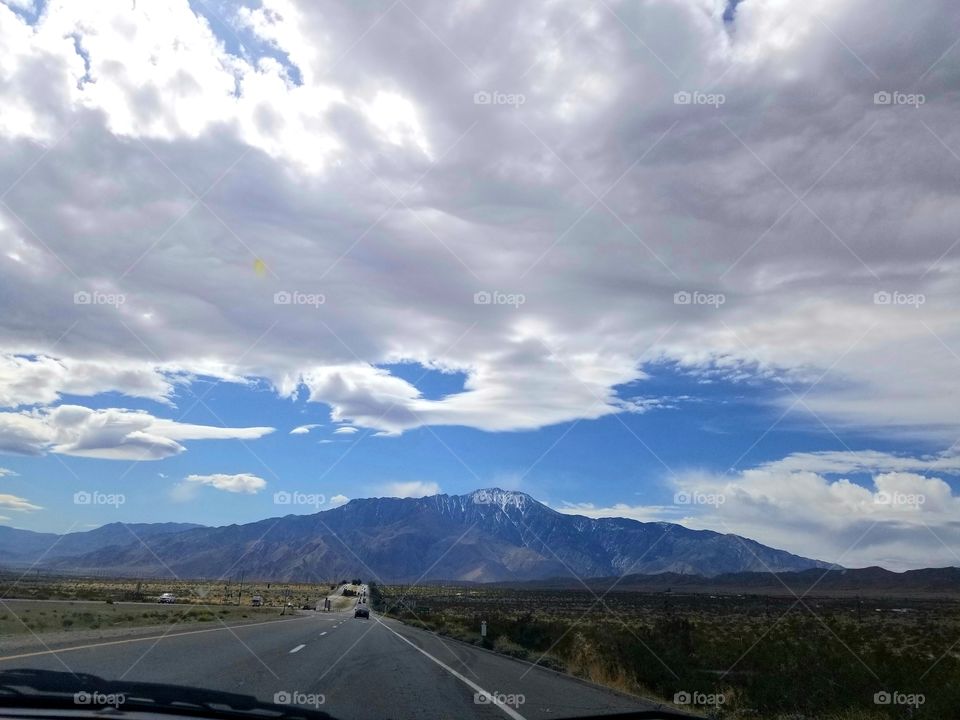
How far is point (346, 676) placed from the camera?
14.3m

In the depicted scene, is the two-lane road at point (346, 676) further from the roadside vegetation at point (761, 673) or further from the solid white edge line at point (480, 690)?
the roadside vegetation at point (761, 673)

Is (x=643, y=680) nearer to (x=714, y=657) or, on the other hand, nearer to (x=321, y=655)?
(x=714, y=657)

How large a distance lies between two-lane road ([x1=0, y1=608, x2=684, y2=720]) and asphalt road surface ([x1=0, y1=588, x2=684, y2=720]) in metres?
0.02

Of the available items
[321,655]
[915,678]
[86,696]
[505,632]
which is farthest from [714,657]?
[86,696]

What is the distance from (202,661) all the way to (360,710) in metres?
6.37

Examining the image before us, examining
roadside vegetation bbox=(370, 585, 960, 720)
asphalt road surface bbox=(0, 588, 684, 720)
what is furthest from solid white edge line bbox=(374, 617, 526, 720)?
roadside vegetation bbox=(370, 585, 960, 720)

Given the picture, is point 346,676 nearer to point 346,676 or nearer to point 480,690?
point 346,676

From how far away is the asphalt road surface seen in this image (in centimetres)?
1098

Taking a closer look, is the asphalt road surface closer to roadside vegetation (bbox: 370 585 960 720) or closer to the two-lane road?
the two-lane road

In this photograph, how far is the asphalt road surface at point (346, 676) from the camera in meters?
11.0

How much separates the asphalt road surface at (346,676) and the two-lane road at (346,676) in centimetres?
2

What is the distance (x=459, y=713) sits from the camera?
1059 cm

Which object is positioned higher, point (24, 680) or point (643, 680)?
point (24, 680)

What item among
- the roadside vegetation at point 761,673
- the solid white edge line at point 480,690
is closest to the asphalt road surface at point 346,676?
the solid white edge line at point 480,690
